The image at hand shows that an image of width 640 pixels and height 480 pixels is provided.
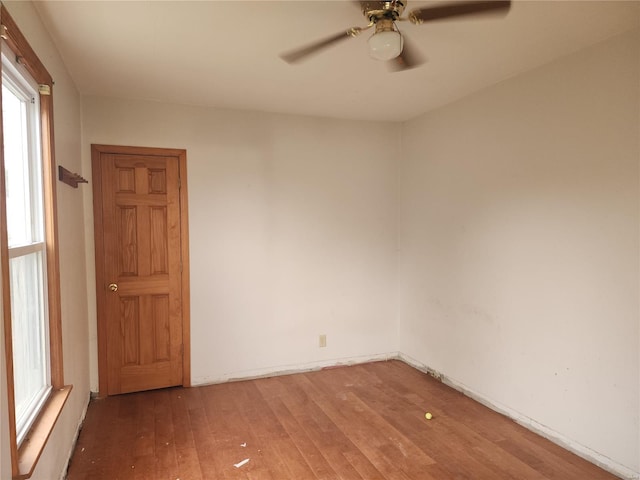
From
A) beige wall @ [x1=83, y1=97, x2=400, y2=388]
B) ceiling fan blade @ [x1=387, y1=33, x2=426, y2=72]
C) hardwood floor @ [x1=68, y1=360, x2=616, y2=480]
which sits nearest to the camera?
ceiling fan blade @ [x1=387, y1=33, x2=426, y2=72]

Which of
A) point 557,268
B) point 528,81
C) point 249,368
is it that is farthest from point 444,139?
point 249,368

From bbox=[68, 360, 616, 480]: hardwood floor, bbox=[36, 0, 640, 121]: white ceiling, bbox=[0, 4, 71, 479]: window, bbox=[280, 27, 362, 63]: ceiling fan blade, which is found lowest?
bbox=[68, 360, 616, 480]: hardwood floor

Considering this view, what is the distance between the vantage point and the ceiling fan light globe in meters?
1.75

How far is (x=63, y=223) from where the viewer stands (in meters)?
2.45

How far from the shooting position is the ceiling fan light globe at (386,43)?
1752mm

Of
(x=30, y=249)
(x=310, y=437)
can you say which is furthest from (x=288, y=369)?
(x=30, y=249)

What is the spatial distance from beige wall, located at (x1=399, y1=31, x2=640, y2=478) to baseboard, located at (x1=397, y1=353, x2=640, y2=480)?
0.05ft

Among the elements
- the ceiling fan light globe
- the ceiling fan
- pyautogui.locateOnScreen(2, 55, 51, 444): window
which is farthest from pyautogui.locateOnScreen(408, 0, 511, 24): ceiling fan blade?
pyautogui.locateOnScreen(2, 55, 51, 444): window

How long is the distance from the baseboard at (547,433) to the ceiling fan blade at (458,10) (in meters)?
2.50

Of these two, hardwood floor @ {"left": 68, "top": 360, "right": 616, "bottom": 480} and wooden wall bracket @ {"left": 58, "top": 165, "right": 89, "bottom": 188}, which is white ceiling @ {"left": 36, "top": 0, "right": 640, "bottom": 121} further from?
hardwood floor @ {"left": 68, "top": 360, "right": 616, "bottom": 480}

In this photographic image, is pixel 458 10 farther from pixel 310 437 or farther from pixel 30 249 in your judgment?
pixel 310 437

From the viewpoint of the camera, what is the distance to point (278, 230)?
389cm

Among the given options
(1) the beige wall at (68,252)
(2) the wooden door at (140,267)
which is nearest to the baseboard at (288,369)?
(2) the wooden door at (140,267)

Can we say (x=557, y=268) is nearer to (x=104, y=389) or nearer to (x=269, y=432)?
(x=269, y=432)
